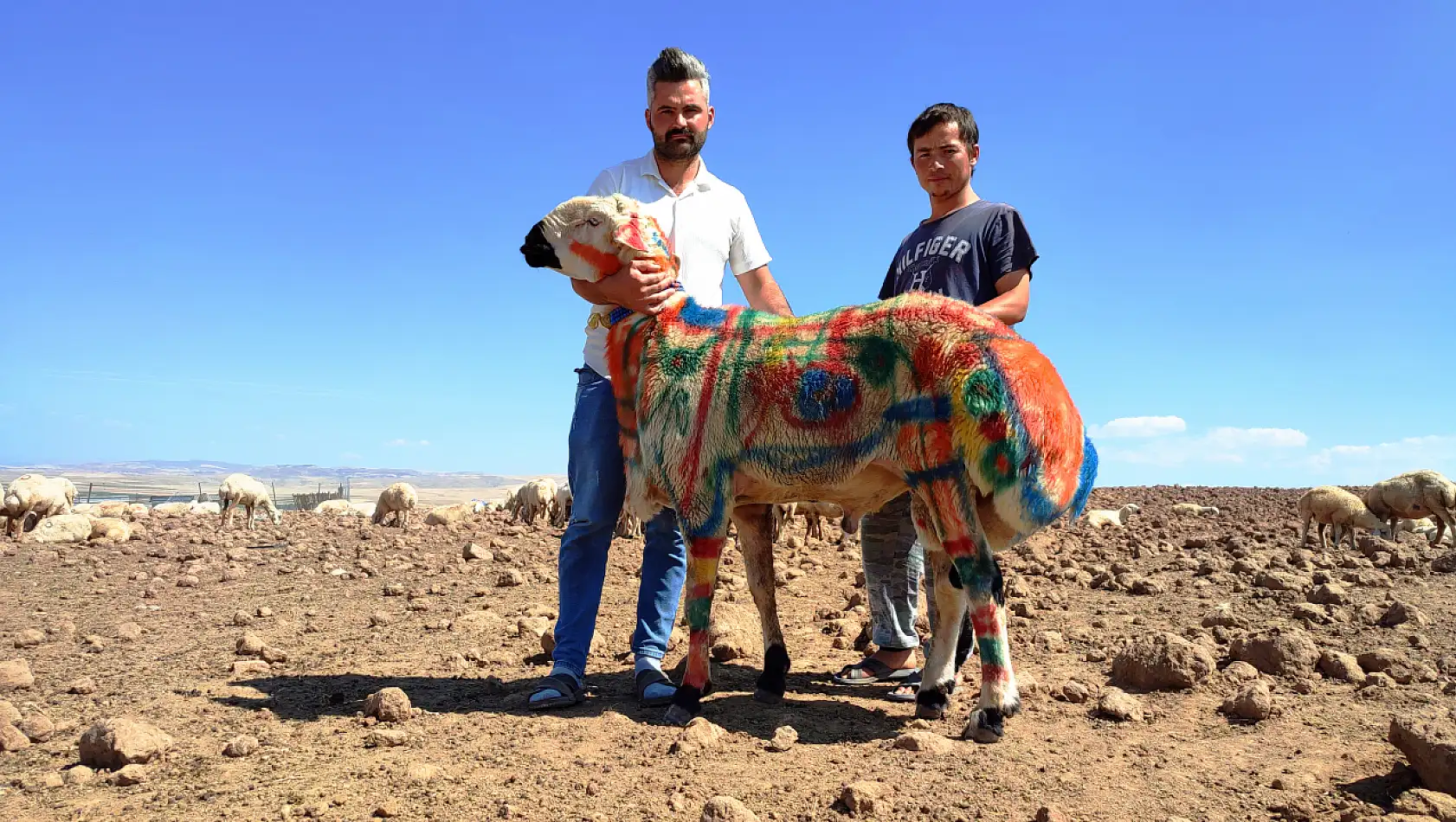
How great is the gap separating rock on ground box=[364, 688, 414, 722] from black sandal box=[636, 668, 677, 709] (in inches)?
42.6

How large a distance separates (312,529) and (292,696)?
1249 centimetres

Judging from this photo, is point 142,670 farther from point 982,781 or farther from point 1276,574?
point 1276,574

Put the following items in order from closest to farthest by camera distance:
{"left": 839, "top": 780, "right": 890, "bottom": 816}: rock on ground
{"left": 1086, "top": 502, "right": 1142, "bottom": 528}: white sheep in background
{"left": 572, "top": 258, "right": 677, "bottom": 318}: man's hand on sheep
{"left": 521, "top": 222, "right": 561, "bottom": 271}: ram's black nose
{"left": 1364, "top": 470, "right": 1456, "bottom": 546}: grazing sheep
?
{"left": 839, "top": 780, "right": 890, "bottom": 816}: rock on ground < {"left": 572, "top": 258, "right": 677, "bottom": 318}: man's hand on sheep < {"left": 521, "top": 222, "right": 561, "bottom": 271}: ram's black nose < {"left": 1364, "top": 470, "right": 1456, "bottom": 546}: grazing sheep < {"left": 1086, "top": 502, "right": 1142, "bottom": 528}: white sheep in background

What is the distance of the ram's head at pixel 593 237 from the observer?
13.8 feet

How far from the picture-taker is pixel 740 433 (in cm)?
395

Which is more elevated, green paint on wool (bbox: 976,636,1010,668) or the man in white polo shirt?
the man in white polo shirt

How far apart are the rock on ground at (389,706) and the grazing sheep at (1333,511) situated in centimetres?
1445

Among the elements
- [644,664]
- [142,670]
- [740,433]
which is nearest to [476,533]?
[142,670]

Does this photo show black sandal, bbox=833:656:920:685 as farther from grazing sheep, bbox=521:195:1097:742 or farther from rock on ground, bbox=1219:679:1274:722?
rock on ground, bbox=1219:679:1274:722

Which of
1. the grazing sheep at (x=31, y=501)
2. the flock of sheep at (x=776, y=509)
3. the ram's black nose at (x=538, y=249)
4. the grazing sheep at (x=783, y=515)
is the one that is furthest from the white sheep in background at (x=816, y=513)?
the grazing sheep at (x=31, y=501)

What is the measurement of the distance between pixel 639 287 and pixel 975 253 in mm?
1659

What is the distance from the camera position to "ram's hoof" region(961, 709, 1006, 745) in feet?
12.0

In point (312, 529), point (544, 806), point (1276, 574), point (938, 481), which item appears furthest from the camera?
point (312, 529)

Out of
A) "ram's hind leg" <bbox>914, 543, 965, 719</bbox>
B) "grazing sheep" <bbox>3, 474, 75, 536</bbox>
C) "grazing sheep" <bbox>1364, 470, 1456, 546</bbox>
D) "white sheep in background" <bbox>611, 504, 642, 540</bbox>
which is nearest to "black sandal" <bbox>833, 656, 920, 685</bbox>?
"ram's hind leg" <bbox>914, 543, 965, 719</bbox>
